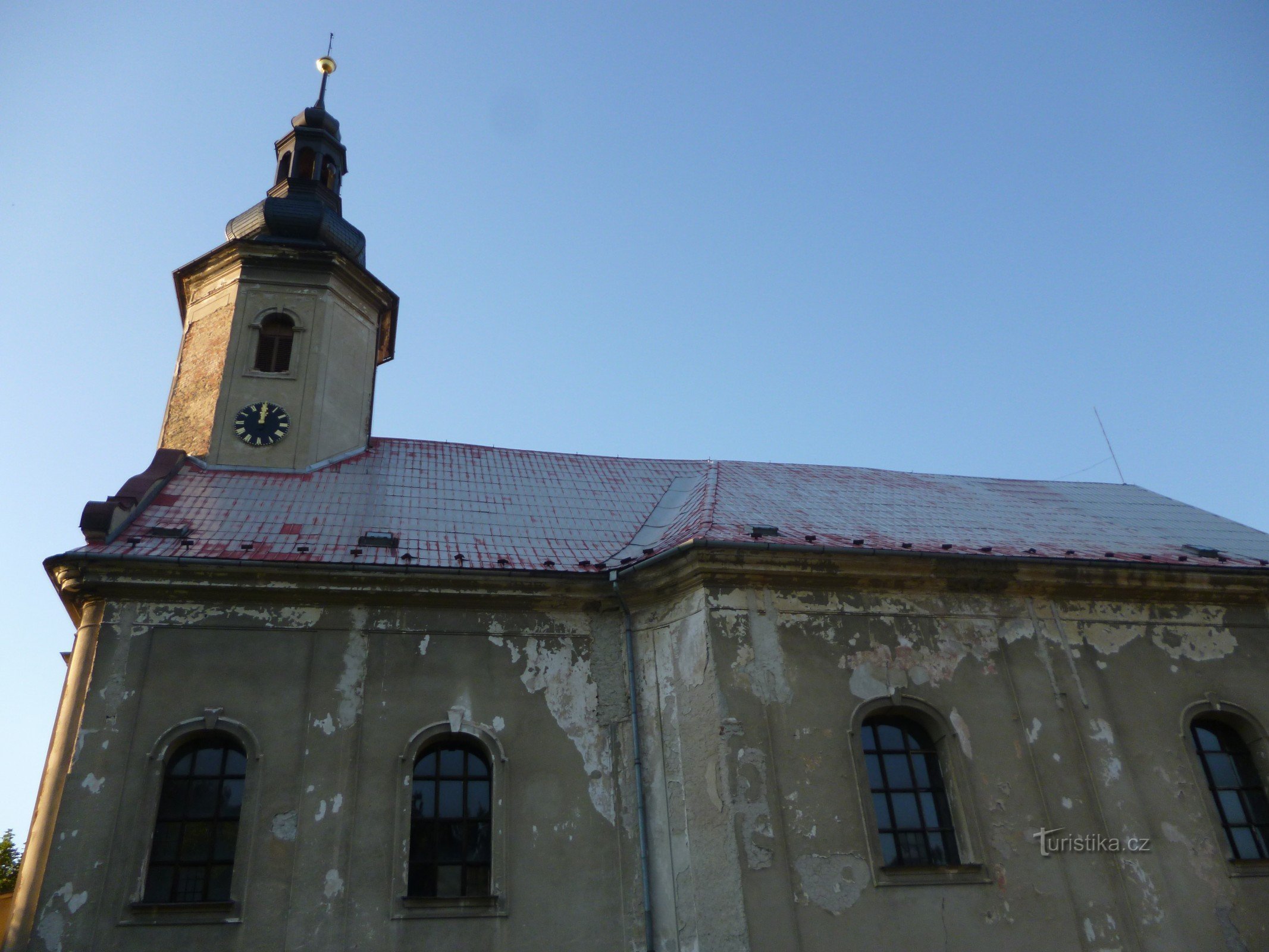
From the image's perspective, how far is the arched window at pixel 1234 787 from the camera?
11320mm

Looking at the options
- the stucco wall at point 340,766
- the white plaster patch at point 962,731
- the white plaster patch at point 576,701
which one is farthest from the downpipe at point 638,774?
the white plaster patch at point 962,731

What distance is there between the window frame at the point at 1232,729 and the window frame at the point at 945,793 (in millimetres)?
2921

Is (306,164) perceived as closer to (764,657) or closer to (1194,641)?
(764,657)

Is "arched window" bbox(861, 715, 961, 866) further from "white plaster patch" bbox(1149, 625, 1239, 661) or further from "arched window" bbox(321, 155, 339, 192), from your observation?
"arched window" bbox(321, 155, 339, 192)

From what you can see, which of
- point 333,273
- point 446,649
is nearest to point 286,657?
point 446,649

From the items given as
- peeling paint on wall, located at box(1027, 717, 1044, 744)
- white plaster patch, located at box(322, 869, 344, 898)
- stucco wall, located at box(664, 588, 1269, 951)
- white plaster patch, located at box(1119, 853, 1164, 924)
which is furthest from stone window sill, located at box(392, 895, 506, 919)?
white plaster patch, located at box(1119, 853, 1164, 924)

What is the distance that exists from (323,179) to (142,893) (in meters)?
13.9

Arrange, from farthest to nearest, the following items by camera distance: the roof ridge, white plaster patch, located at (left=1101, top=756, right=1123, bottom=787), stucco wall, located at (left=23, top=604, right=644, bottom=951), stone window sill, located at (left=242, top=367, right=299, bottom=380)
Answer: stone window sill, located at (left=242, top=367, right=299, bottom=380), the roof ridge, white plaster patch, located at (left=1101, top=756, right=1123, bottom=787), stucco wall, located at (left=23, top=604, right=644, bottom=951)

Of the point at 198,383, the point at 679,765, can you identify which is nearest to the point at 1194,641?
the point at 679,765

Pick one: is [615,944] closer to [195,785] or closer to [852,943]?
[852,943]

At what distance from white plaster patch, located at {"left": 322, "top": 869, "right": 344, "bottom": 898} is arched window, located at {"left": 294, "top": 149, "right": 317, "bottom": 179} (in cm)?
1379

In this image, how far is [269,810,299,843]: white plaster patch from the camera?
9.88 m

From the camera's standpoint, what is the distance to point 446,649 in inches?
442

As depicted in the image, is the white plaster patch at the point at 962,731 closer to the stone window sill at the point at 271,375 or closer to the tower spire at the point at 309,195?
the stone window sill at the point at 271,375
